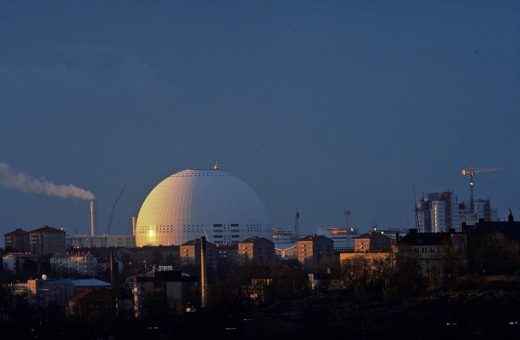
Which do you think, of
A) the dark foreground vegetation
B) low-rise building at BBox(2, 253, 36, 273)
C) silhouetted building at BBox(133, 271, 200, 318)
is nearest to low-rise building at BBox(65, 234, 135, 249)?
low-rise building at BBox(2, 253, 36, 273)

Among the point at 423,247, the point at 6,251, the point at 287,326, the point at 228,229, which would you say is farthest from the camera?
the point at 228,229

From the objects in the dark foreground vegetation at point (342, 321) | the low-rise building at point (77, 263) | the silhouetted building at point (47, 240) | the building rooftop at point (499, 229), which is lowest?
the dark foreground vegetation at point (342, 321)

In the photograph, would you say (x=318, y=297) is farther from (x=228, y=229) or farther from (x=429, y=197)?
(x=429, y=197)

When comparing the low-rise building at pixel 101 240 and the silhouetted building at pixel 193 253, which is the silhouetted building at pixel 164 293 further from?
the low-rise building at pixel 101 240

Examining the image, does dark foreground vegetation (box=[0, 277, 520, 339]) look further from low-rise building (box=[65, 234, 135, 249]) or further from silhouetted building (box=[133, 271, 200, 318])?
low-rise building (box=[65, 234, 135, 249])

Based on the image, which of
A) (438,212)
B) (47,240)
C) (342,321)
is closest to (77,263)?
(47,240)

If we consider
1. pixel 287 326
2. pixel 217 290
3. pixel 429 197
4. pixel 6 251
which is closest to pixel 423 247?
pixel 217 290

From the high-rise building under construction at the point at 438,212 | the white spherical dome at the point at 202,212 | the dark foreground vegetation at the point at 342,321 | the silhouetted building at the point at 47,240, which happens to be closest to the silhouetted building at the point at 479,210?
the high-rise building under construction at the point at 438,212
